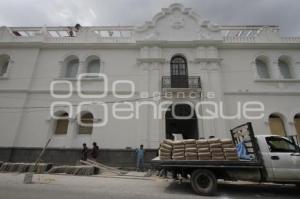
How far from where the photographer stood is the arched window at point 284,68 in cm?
1501

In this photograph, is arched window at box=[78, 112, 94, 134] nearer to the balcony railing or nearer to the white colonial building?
the white colonial building

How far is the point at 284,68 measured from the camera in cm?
1530

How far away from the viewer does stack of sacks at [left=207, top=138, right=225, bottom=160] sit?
6.42m

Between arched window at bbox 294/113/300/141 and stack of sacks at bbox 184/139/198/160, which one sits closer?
stack of sacks at bbox 184/139/198/160

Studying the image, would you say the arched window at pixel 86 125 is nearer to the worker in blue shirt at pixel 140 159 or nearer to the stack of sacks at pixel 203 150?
A: the worker in blue shirt at pixel 140 159

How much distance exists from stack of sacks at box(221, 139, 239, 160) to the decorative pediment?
35.2 feet

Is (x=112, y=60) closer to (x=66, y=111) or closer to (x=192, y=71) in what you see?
(x=66, y=111)

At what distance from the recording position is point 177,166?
632 centimetres

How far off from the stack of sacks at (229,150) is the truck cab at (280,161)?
0.92 meters

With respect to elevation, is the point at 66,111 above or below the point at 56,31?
below

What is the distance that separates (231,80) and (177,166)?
10.3m

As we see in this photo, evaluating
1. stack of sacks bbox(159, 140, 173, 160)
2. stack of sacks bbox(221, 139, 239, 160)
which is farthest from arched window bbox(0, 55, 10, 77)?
stack of sacks bbox(221, 139, 239, 160)

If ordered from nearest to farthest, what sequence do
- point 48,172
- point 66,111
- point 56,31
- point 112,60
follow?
1. point 48,172
2. point 66,111
3. point 112,60
4. point 56,31

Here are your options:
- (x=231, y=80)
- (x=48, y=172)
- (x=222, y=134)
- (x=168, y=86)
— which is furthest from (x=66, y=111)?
(x=231, y=80)
